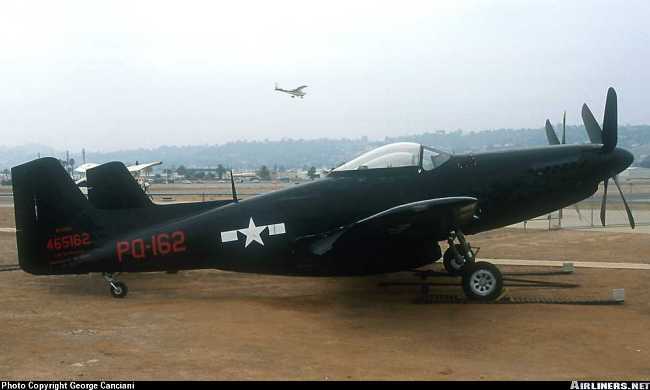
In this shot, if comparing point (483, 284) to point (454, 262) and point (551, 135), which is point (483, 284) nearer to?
point (454, 262)

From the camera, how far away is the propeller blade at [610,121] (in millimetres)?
9914

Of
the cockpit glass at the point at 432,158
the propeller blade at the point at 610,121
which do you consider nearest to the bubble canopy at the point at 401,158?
the cockpit glass at the point at 432,158

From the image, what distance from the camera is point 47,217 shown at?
962 cm

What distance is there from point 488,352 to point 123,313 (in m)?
5.60

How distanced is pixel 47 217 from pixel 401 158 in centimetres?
623

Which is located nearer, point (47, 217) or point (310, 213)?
point (47, 217)

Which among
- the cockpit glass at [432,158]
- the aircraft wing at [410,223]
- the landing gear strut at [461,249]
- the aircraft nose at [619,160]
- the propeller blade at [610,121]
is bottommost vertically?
the landing gear strut at [461,249]

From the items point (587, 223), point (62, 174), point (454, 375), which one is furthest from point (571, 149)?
point (587, 223)

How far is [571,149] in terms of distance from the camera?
1016 centimetres

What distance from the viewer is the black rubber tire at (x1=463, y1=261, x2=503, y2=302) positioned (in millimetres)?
9438

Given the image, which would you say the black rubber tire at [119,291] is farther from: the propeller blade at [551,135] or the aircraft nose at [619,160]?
the propeller blade at [551,135]

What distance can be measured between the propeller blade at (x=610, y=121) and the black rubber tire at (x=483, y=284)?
3170 millimetres

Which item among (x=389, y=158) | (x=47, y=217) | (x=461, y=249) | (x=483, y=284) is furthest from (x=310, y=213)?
(x=47, y=217)

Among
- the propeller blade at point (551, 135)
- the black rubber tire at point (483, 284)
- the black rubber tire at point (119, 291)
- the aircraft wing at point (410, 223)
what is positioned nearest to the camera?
the aircraft wing at point (410, 223)
